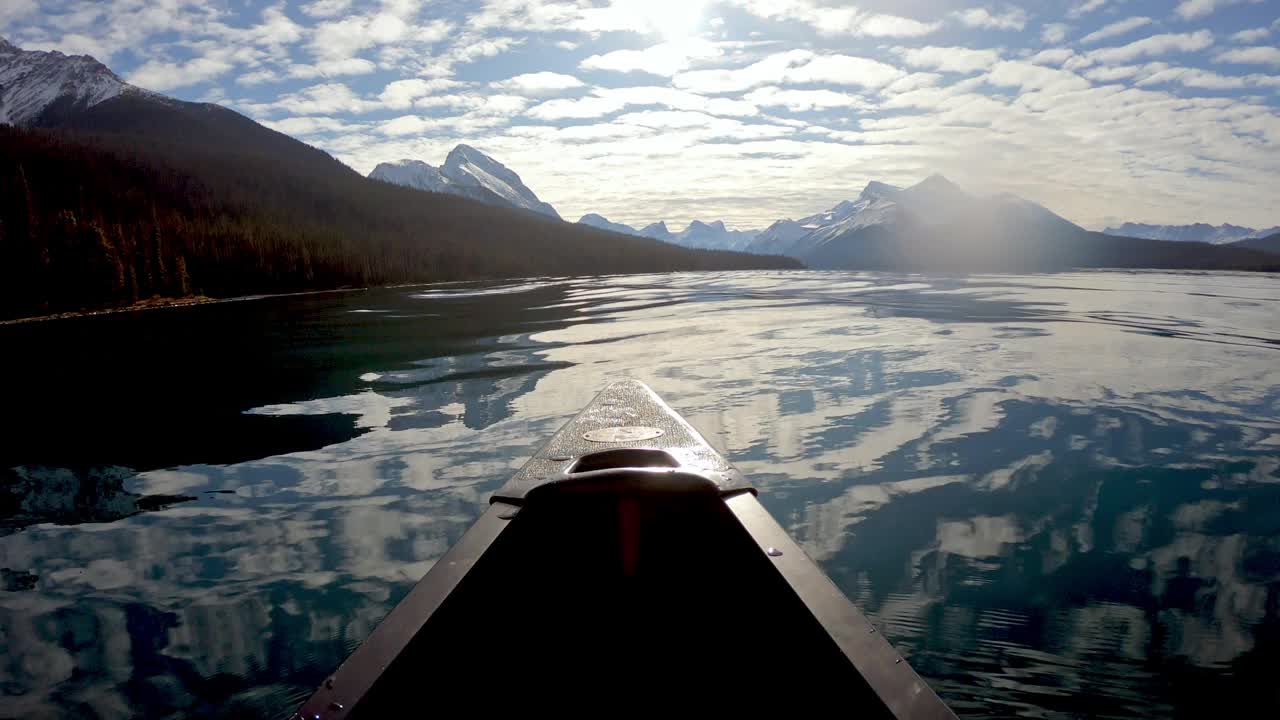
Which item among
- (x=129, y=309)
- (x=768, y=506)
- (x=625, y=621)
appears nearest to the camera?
(x=625, y=621)

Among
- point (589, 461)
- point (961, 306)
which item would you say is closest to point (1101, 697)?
point (589, 461)

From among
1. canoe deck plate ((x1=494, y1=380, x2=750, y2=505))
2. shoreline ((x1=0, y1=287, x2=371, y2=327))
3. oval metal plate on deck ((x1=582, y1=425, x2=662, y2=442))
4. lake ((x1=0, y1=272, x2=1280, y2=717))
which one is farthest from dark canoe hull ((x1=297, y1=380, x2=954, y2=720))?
shoreline ((x1=0, y1=287, x2=371, y2=327))

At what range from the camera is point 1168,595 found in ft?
21.9

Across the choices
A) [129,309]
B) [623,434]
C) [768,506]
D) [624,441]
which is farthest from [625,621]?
[129,309]

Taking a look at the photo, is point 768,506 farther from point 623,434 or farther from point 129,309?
point 129,309

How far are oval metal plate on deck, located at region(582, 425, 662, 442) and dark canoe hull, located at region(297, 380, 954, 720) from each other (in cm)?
248

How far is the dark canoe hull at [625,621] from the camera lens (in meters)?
3.73

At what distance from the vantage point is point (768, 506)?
936 cm

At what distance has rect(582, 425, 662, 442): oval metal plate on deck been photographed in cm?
870

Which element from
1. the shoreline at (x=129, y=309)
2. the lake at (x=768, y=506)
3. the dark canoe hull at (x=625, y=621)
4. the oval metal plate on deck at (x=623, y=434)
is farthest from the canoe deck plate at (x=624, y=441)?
the shoreline at (x=129, y=309)

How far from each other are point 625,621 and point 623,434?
13.3 ft

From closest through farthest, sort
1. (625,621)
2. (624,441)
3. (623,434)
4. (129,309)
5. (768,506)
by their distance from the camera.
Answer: (625,621), (624,441), (623,434), (768,506), (129,309)

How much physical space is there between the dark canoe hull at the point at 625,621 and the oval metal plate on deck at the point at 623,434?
8.13 feet

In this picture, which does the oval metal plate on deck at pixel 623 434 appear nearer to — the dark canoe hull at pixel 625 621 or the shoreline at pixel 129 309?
the dark canoe hull at pixel 625 621
